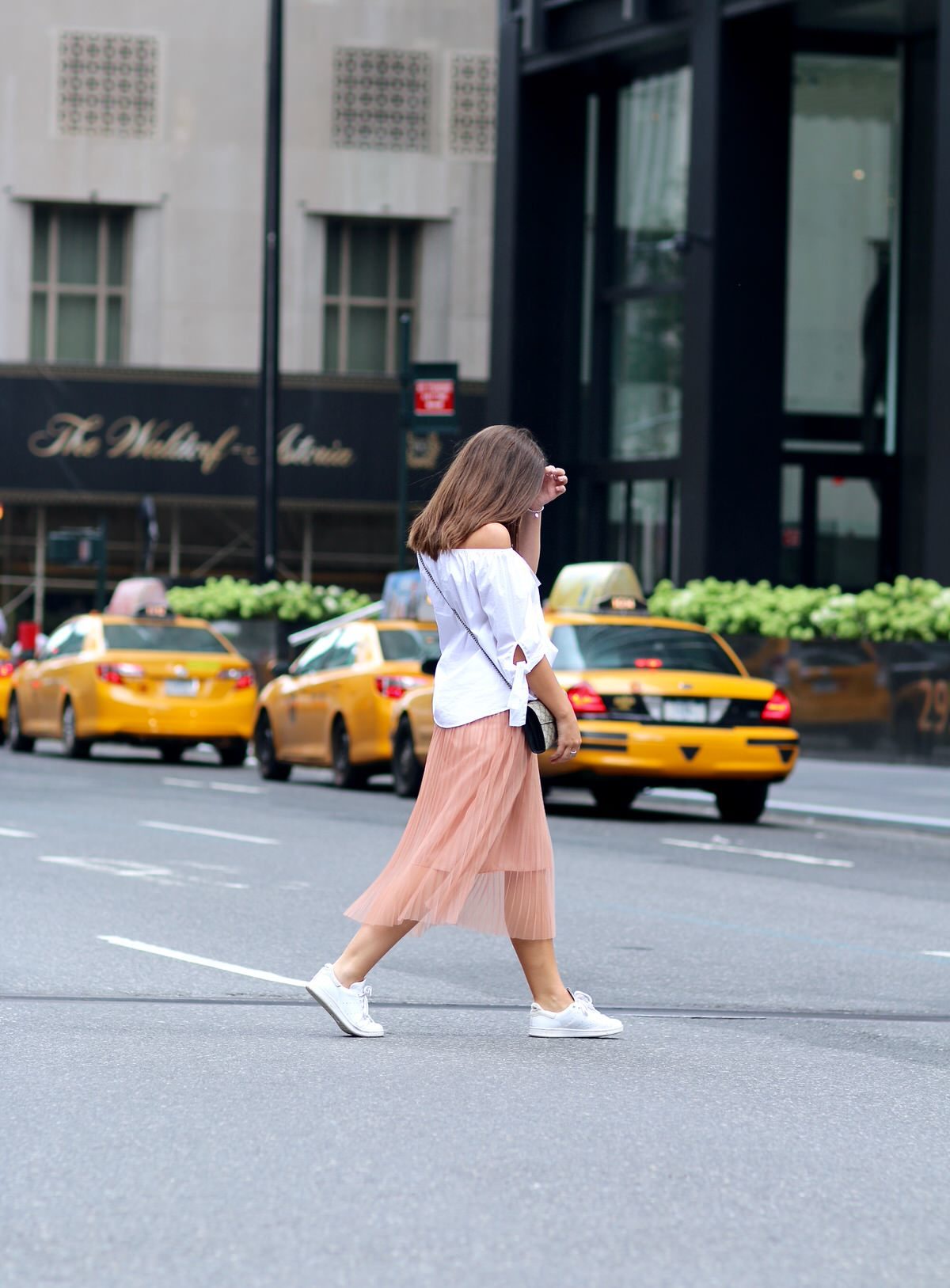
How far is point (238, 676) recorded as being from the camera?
79.2 ft

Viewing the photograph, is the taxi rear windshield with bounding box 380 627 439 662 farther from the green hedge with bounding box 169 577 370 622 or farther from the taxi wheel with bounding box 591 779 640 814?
the green hedge with bounding box 169 577 370 622

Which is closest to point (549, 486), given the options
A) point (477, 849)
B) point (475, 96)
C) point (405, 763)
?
point (477, 849)

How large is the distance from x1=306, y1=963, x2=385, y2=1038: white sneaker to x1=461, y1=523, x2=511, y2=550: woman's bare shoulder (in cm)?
140

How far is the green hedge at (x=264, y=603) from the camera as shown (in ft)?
113

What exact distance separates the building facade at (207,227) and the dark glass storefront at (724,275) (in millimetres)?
8538

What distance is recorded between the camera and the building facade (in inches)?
1823

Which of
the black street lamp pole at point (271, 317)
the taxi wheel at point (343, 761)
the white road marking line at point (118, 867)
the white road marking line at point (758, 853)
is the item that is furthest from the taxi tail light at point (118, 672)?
the white road marking line at point (118, 867)

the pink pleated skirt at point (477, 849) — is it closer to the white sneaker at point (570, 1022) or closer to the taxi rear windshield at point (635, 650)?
the white sneaker at point (570, 1022)

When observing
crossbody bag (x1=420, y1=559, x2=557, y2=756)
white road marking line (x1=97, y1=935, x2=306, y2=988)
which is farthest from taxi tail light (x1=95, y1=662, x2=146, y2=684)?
crossbody bag (x1=420, y1=559, x2=557, y2=756)

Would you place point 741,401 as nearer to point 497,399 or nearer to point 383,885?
point 497,399

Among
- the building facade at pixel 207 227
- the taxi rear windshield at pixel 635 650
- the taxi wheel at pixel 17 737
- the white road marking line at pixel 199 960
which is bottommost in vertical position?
the taxi wheel at pixel 17 737

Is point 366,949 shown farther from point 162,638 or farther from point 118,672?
point 162,638

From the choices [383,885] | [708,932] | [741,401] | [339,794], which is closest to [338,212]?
[741,401]

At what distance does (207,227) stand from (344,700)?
27593 millimetres
